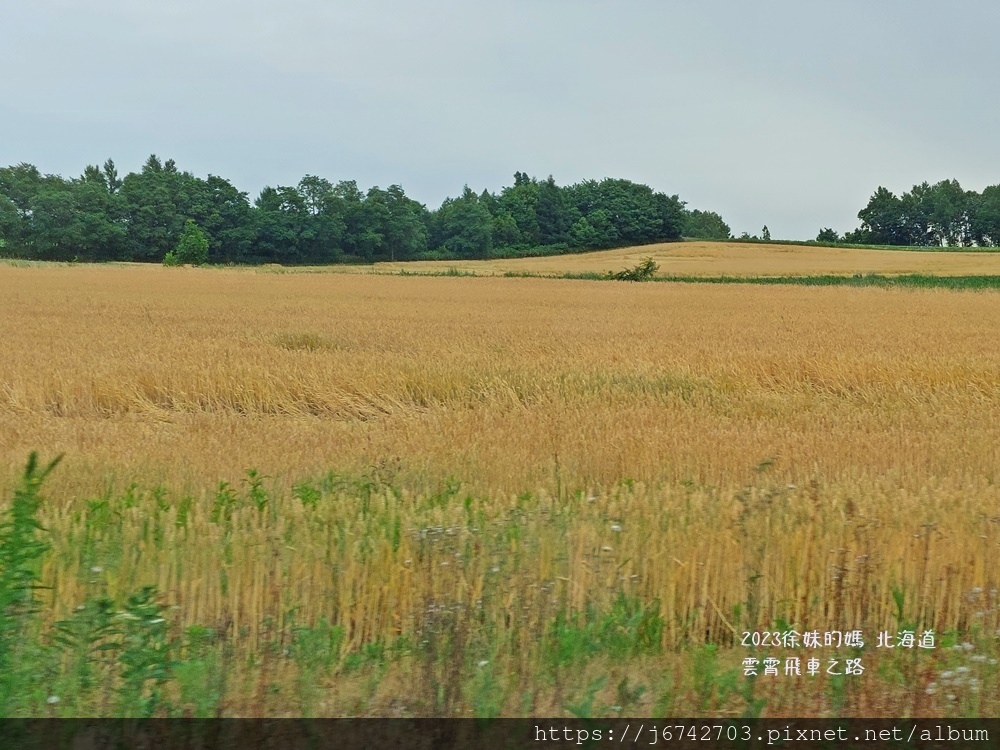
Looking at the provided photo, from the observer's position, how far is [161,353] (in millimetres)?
14680

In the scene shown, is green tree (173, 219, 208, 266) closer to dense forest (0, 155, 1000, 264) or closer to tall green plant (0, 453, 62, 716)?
dense forest (0, 155, 1000, 264)

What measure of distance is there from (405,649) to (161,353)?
12.2m

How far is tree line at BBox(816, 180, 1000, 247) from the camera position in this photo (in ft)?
406

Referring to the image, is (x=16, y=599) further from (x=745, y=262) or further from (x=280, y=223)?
(x=280, y=223)

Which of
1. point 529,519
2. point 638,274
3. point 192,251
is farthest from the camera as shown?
point 192,251

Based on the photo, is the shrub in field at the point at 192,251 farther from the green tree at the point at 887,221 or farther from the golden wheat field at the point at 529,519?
the green tree at the point at 887,221

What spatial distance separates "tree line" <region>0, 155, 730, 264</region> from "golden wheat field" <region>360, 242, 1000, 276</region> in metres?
10.4

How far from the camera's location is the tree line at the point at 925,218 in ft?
406

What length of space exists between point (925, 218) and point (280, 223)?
9201 centimetres

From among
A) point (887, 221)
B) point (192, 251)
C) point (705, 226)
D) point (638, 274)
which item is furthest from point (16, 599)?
point (705, 226)

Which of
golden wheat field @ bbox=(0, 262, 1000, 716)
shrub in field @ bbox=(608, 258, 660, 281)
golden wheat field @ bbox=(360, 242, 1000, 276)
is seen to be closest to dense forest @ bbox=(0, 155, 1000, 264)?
golden wheat field @ bbox=(360, 242, 1000, 276)

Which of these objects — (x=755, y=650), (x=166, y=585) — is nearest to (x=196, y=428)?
(x=166, y=585)

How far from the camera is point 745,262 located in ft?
251
